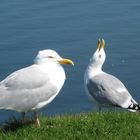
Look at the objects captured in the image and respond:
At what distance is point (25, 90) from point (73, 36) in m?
8.22

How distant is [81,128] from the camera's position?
8578 millimetres

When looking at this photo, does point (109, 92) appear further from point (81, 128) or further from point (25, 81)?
point (25, 81)

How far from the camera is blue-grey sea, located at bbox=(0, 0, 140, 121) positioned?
1433 cm

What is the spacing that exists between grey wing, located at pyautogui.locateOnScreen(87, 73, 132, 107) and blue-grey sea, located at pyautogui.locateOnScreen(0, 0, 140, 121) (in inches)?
95.4

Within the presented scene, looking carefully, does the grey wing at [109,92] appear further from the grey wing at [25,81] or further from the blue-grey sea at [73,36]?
the blue-grey sea at [73,36]

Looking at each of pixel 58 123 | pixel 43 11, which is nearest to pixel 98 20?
pixel 43 11

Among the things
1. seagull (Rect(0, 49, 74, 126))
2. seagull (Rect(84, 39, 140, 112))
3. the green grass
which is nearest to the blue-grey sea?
seagull (Rect(84, 39, 140, 112))

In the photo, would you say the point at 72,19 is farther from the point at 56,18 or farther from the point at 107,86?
the point at 107,86

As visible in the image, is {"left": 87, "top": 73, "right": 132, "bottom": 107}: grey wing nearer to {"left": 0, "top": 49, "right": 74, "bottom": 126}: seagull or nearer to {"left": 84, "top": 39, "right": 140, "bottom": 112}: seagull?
{"left": 84, "top": 39, "right": 140, "bottom": 112}: seagull

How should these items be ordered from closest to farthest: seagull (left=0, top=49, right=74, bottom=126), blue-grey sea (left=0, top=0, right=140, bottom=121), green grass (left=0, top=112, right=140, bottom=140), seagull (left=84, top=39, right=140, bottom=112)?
green grass (left=0, top=112, right=140, bottom=140) → seagull (left=0, top=49, right=74, bottom=126) → seagull (left=84, top=39, right=140, bottom=112) → blue-grey sea (left=0, top=0, right=140, bottom=121)

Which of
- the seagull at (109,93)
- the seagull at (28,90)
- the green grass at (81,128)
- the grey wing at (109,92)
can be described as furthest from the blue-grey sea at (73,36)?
the seagull at (28,90)

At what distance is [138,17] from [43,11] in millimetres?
2933

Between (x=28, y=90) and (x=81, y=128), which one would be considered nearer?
(x=81, y=128)

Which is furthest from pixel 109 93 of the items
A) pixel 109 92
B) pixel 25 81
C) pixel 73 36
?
pixel 73 36
